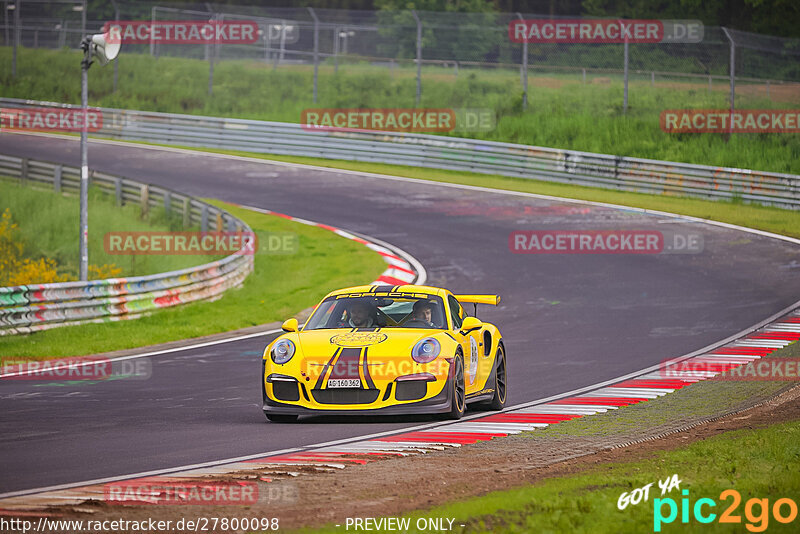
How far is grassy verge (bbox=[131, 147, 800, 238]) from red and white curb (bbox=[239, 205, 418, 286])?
286 inches

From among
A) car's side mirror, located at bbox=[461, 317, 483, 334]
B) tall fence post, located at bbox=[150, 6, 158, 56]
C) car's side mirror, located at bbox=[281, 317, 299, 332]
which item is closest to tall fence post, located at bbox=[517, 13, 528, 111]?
tall fence post, located at bbox=[150, 6, 158, 56]

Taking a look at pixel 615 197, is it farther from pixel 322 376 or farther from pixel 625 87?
pixel 322 376

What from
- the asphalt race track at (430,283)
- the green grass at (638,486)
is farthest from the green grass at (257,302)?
the green grass at (638,486)

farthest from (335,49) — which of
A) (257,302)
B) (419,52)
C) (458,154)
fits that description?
(257,302)

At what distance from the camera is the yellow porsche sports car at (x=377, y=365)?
10414mm

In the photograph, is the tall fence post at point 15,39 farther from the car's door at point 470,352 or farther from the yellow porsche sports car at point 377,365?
the car's door at point 470,352

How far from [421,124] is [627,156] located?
7.50 meters

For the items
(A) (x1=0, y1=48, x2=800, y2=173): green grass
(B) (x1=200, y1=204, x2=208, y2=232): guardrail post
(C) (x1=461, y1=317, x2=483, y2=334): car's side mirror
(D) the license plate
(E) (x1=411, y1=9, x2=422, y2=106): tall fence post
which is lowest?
(B) (x1=200, y1=204, x2=208, y2=232): guardrail post

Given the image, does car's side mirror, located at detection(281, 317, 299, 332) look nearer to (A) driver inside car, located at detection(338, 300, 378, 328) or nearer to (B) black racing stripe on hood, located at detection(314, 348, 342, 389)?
(A) driver inside car, located at detection(338, 300, 378, 328)

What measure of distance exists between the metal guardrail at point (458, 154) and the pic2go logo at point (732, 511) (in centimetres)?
2433

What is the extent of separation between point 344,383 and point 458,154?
26.5m

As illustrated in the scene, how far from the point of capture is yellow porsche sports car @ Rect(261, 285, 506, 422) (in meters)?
10.4

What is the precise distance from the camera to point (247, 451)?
9.16 meters

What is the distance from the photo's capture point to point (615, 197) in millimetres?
31562
